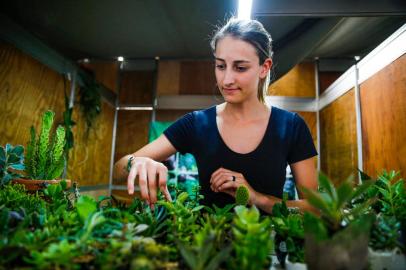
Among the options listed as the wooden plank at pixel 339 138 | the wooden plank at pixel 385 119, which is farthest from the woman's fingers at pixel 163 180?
the wooden plank at pixel 339 138

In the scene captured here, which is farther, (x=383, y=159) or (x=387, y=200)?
(x=383, y=159)

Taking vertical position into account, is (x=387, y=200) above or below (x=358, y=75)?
below

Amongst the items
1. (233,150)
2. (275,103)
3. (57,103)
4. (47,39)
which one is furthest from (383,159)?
(47,39)

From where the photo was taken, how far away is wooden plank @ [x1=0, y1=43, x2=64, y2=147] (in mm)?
2307

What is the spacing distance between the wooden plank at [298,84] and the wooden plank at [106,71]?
254 centimetres

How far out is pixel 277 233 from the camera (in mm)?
580

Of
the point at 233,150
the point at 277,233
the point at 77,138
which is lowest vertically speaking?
the point at 277,233

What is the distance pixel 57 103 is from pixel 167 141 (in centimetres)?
225

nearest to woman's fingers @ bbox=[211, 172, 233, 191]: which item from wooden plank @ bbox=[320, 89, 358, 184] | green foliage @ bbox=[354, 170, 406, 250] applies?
green foliage @ bbox=[354, 170, 406, 250]

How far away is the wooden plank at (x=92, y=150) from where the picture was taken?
3342 mm

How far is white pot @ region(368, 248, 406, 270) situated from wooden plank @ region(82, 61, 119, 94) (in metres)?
4.38

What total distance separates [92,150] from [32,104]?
1217 millimetres

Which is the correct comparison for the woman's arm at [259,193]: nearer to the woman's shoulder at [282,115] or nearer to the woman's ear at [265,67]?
the woman's shoulder at [282,115]

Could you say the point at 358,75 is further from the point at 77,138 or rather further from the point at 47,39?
the point at 47,39
